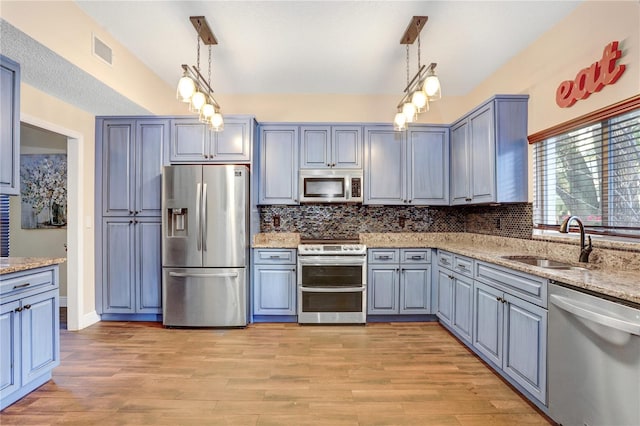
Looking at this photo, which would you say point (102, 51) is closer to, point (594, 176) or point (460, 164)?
point (460, 164)

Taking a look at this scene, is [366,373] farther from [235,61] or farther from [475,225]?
[235,61]

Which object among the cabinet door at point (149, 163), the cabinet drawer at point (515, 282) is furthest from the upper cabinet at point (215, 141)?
the cabinet drawer at point (515, 282)

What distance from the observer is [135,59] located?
2.94 metres

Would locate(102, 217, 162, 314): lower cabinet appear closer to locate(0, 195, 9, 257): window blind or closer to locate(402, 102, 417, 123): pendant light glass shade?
locate(0, 195, 9, 257): window blind

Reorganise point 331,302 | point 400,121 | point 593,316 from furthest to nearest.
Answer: point 331,302 < point 400,121 < point 593,316

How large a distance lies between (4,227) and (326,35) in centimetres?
460

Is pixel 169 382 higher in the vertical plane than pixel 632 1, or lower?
lower

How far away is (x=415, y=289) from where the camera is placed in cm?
332

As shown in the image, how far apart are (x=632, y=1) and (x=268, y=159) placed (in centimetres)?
325

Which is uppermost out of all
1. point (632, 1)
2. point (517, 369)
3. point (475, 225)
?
point (632, 1)

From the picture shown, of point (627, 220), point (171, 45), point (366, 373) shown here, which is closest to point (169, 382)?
point (366, 373)

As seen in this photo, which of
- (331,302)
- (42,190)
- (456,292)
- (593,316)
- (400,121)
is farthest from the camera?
(42,190)

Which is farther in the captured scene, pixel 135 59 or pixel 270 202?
pixel 270 202

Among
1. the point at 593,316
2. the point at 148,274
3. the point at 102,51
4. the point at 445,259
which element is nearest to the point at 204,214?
the point at 148,274
